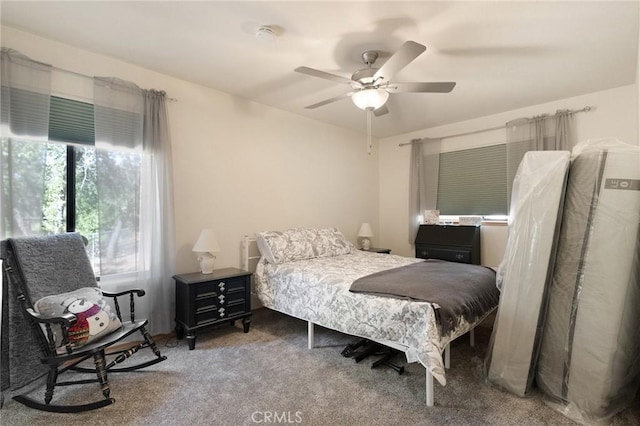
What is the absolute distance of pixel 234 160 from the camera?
358 centimetres

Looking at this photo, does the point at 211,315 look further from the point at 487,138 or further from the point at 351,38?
the point at 487,138

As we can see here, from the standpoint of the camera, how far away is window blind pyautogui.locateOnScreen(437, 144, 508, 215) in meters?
4.14

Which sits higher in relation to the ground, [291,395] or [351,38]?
[351,38]

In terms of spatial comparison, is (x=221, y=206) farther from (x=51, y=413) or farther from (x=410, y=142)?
(x=410, y=142)

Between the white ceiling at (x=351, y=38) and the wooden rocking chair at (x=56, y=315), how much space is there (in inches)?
65.1

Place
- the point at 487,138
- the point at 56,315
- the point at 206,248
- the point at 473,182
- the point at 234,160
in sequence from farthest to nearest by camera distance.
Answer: the point at 473,182 → the point at 487,138 → the point at 234,160 → the point at 206,248 → the point at 56,315

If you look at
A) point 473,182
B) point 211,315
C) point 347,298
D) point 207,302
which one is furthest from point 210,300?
point 473,182

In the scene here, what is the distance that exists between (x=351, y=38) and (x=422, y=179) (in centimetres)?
294

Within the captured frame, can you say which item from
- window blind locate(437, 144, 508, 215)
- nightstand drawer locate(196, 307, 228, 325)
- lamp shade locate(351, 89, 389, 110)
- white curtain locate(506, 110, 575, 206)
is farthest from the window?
white curtain locate(506, 110, 575, 206)

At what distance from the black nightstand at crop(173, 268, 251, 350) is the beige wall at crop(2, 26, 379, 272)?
415 millimetres

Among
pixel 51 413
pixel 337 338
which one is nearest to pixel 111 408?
pixel 51 413

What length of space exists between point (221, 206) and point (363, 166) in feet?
8.80

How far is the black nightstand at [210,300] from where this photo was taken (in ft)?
9.05

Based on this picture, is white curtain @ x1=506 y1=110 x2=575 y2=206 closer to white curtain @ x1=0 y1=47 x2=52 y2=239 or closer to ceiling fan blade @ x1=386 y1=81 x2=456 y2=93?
ceiling fan blade @ x1=386 y1=81 x2=456 y2=93
